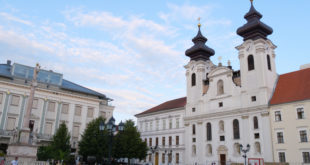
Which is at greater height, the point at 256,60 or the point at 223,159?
the point at 256,60

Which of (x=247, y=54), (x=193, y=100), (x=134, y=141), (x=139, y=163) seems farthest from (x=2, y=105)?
(x=247, y=54)

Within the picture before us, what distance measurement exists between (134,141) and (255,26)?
78.8 ft

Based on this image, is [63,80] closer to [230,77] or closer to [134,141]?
[134,141]

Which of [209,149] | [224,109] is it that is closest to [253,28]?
[224,109]

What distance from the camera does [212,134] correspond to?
42938 millimetres

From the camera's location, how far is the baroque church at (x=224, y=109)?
37781mm

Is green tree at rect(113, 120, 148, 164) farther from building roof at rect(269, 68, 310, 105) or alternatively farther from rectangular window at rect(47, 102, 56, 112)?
building roof at rect(269, 68, 310, 105)

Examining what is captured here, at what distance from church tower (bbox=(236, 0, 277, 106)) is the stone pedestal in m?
27.7

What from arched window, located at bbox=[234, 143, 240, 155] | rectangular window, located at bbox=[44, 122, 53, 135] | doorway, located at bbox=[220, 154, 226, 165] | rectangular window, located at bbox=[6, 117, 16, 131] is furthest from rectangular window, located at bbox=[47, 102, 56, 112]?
arched window, located at bbox=[234, 143, 240, 155]

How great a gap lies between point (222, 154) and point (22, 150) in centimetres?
2738

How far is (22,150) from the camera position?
76.6ft

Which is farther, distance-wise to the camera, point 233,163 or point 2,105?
point 2,105

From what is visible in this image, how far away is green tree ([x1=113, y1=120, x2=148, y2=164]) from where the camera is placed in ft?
136

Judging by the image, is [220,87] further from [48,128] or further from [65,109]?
[48,128]
